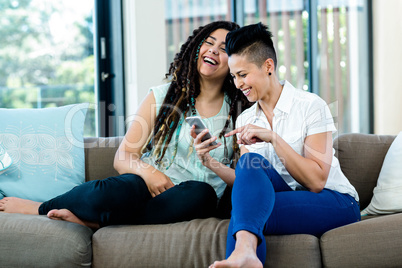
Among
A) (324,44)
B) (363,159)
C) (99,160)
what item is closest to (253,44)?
(363,159)

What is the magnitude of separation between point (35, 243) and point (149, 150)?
679 mm

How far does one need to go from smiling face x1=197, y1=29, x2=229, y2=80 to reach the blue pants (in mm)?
595

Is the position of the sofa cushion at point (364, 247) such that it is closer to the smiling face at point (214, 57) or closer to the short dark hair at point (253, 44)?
the short dark hair at point (253, 44)

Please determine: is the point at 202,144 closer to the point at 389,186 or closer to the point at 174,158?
the point at 174,158

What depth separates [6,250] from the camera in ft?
5.52

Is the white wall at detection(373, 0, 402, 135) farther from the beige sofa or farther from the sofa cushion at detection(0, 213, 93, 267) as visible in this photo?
the sofa cushion at detection(0, 213, 93, 267)

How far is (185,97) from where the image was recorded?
217 cm

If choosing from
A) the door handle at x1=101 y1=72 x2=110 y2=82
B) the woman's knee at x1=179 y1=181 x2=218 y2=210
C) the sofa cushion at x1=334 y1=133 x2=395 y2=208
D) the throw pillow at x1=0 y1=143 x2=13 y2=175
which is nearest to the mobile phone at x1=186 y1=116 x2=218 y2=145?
the woman's knee at x1=179 y1=181 x2=218 y2=210

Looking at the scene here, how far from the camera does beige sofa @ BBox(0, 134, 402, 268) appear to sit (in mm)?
1531

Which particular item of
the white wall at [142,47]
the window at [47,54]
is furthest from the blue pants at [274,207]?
the window at [47,54]

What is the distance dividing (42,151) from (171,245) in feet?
2.96

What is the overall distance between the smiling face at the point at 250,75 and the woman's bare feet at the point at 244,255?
628 mm

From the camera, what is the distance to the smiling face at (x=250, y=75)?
5.86ft

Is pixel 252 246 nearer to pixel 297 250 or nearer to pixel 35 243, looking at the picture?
pixel 297 250
